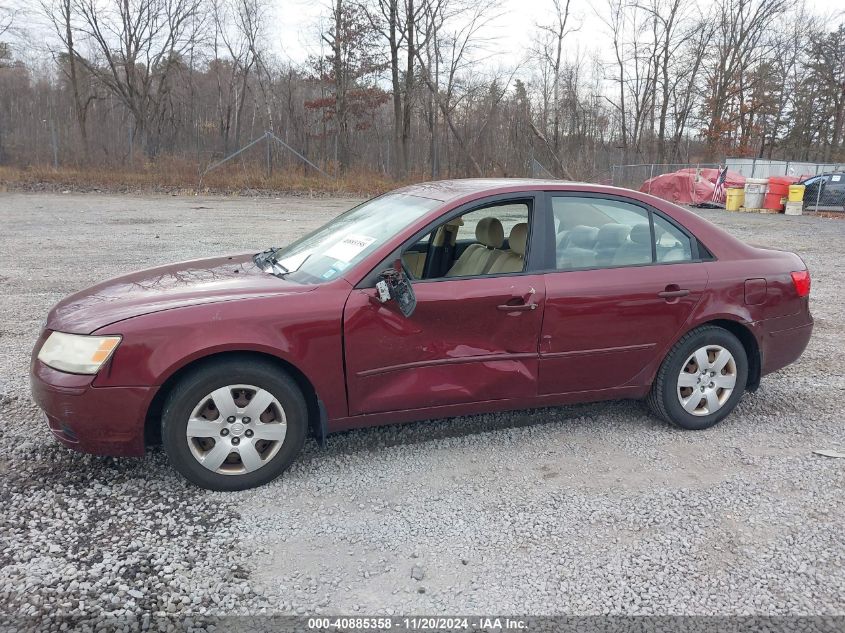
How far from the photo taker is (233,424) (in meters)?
3.10

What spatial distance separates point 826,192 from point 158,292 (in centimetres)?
2536

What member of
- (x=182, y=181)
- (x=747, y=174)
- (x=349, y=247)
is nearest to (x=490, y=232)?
(x=349, y=247)

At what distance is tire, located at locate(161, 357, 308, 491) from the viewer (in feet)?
9.94

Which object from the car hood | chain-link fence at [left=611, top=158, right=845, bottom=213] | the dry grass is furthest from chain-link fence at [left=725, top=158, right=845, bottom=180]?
the car hood

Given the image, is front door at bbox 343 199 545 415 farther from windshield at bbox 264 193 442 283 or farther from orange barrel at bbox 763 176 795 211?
orange barrel at bbox 763 176 795 211

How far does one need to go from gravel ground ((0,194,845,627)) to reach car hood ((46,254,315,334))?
848 mm

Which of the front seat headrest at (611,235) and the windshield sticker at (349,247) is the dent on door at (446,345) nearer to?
the windshield sticker at (349,247)

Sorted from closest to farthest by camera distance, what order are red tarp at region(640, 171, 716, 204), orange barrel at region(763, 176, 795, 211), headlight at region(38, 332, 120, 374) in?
headlight at region(38, 332, 120, 374) < orange barrel at region(763, 176, 795, 211) < red tarp at region(640, 171, 716, 204)

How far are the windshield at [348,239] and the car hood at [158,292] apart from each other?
0.64 ft

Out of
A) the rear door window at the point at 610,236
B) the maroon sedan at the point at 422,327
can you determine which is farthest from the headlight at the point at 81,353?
the rear door window at the point at 610,236

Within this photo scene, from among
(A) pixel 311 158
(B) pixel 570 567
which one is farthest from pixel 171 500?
(A) pixel 311 158

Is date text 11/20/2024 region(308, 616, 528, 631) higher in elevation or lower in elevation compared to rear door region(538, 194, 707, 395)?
lower

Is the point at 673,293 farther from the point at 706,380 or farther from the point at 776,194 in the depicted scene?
the point at 776,194

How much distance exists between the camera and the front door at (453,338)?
3.28m
